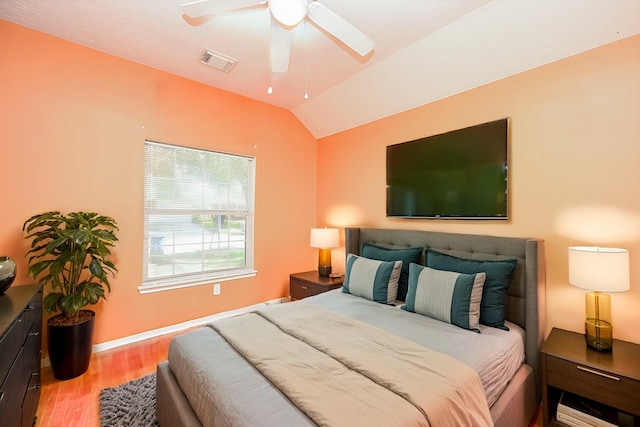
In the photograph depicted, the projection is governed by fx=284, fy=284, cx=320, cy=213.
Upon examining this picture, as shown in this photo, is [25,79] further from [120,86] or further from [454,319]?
[454,319]

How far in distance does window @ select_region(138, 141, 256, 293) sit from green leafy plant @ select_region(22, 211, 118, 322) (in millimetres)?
595

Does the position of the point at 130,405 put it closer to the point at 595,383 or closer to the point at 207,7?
the point at 207,7

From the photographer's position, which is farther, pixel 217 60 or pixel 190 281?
pixel 190 281

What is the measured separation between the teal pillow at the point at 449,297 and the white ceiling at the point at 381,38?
1.76 meters

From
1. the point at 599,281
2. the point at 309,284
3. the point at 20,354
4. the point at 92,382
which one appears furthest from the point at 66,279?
the point at 599,281

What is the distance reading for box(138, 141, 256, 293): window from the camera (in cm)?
306

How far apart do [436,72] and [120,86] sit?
3.04 meters

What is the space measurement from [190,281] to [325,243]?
5.40ft

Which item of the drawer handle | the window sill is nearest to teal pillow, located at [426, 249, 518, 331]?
the drawer handle

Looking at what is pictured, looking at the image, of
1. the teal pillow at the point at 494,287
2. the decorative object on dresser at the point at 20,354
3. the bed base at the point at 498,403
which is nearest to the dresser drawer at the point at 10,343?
the decorative object on dresser at the point at 20,354

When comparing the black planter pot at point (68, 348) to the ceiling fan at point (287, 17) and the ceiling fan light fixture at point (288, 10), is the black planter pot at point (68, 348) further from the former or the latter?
the ceiling fan light fixture at point (288, 10)

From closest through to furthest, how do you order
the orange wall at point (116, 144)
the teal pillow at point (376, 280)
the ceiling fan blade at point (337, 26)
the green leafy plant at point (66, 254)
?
the ceiling fan blade at point (337, 26), the green leafy plant at point (66, 254), the orange wall at point (116, 144), the teal pillow at point (376, 280)

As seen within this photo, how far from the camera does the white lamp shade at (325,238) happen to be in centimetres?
365

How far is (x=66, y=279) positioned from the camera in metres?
2.44
